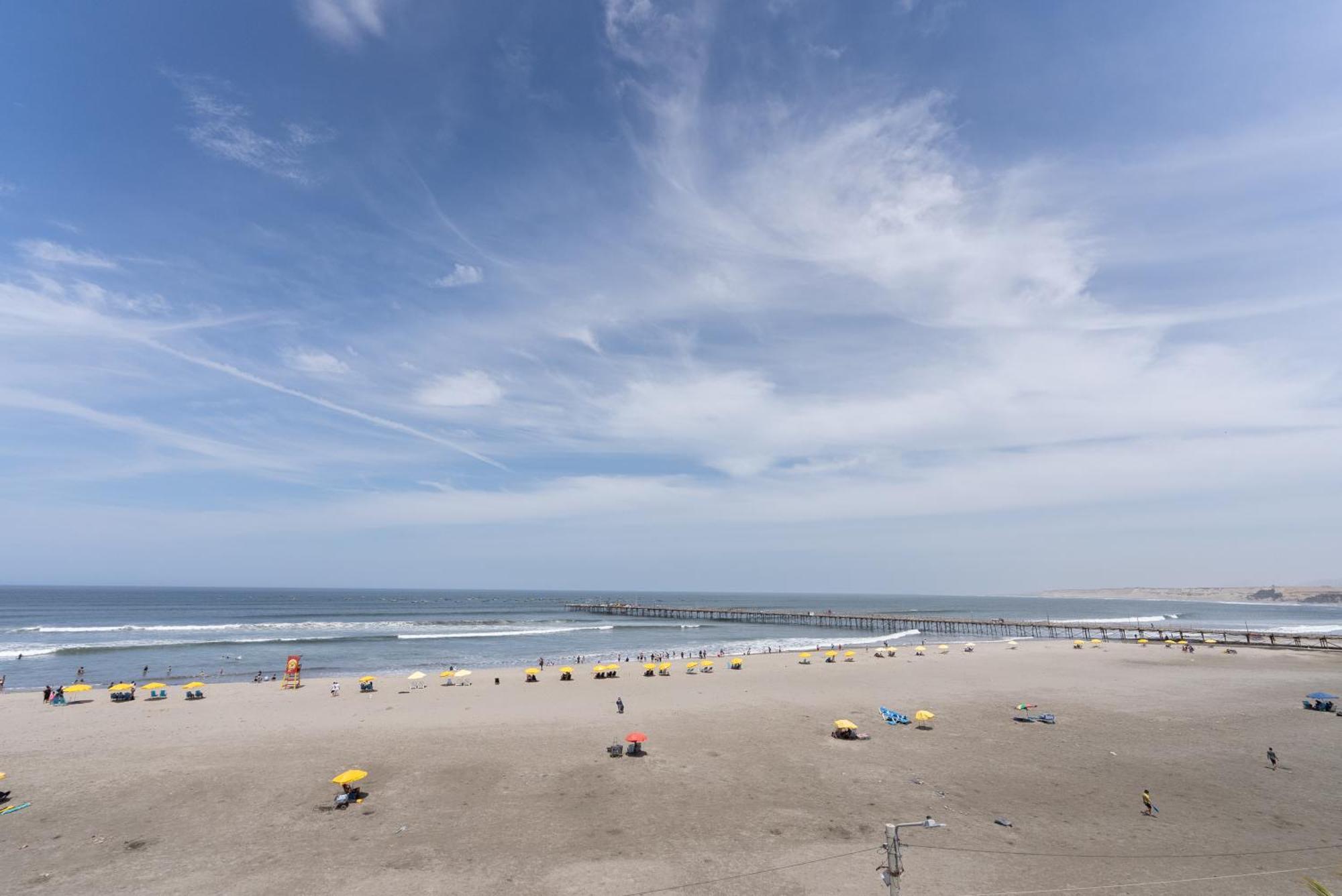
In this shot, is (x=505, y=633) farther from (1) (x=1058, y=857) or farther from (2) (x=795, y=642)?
(1) (x=1058, y=857)

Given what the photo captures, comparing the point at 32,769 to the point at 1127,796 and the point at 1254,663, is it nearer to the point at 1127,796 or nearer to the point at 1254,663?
the point at 1127,796

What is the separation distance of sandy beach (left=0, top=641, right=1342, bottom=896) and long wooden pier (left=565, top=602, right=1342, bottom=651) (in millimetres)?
39200

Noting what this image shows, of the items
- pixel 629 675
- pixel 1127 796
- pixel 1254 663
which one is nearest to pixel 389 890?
pixel 1127 796

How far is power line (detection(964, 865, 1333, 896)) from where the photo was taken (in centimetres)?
1193

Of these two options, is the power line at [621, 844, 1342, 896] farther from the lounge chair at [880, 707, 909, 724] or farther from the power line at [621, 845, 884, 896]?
the lounge chair at [880, 707, 909, 724]

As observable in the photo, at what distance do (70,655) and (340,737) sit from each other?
145 feet

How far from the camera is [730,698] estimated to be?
3053cm

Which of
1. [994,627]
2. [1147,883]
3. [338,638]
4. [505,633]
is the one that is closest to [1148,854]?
[1147,883]

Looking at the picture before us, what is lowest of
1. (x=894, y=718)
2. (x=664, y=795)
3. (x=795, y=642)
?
(x=795, y=642)

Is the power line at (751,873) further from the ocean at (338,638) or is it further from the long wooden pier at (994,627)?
the long wooden pier at (994,627)

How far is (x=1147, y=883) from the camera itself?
1230cm

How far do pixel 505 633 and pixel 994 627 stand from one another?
70.2m

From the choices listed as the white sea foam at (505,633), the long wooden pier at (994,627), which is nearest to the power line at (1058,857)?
the long wooden pier at (994,627)

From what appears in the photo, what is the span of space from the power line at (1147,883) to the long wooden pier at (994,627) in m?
55.4
